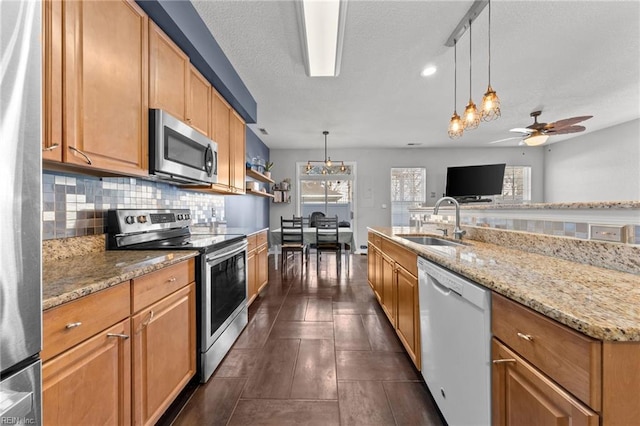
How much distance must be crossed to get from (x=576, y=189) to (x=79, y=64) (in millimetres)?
8118

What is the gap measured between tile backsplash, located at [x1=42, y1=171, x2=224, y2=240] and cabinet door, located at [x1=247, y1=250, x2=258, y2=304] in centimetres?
100

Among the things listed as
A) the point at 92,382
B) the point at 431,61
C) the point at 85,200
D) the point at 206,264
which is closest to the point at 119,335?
the point at 92,382

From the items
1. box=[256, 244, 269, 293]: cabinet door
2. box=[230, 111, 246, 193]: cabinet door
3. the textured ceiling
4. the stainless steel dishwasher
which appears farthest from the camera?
box=[256, 244, 269, 293]: cabinet door

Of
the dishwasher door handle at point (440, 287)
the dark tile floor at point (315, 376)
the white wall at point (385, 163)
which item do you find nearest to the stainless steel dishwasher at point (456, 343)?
the dishwasher door handle at point (440, 287)

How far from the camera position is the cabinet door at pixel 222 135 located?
240cm

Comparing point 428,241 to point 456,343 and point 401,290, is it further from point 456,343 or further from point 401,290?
point 456,343

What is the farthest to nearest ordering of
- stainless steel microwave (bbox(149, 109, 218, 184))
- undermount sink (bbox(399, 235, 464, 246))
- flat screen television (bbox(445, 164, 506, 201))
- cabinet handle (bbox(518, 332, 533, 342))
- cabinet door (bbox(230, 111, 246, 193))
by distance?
flat screen television (bbox(445, 164, 506, 201)) < cabinet door (bbox(230, 111, 246, 193)) < undermount sink (bbox(399, 235, 464, 246)) < stainless steel microwave (bbox(149, 109, 218, 184)) < cabinet handle (bbox(518, 332, 533, 342))

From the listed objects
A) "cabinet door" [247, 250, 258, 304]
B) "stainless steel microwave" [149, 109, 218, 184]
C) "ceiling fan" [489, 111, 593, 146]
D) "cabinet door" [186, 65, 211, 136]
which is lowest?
"cabinet door" [247, 250, 258, 304]

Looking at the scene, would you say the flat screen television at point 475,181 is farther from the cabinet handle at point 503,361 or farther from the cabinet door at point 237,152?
the cabinet handle at point 503,361

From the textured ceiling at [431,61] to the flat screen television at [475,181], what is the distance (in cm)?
114

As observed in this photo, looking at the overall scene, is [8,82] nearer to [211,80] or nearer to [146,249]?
[146,249]

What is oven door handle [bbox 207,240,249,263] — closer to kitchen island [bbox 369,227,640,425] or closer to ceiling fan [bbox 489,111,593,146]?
kitchen island [bbox 369,227,640,425]

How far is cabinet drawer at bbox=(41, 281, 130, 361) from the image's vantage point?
2.36 feet

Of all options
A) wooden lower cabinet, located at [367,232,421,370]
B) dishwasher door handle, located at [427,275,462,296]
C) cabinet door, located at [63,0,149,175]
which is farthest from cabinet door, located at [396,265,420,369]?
cabinet door, located at [63,0,149,175]
